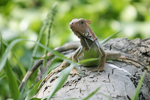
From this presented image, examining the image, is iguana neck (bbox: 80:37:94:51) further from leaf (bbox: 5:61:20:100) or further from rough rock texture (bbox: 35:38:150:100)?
leaf (bbox: 5:61:20:100)

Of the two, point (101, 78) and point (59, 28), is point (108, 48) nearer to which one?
point (101, 78)

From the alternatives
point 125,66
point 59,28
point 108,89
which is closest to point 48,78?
point 108,89

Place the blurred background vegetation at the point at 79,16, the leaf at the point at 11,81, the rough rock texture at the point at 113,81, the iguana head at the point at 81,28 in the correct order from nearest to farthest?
the leaf at the point at 11,81 → the rough rock texture at the point at 113,81 → the iguana head at the point at 81,28 → the blurred background vegetation at the point at 79,16

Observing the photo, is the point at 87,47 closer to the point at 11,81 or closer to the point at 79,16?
the point at 11,81

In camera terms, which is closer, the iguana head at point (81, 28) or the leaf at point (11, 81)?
the leaf at point (11, 81)

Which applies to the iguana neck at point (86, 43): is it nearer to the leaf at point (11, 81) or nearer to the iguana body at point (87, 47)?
the iguana body at point (87, 47)

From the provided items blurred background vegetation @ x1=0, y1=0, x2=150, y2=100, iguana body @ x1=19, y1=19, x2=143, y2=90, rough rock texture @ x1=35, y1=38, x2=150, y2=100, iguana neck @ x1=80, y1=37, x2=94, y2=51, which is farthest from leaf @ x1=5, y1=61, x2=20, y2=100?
blurred background vegetation @ x1=0, y1=0, x2=150, y2=100

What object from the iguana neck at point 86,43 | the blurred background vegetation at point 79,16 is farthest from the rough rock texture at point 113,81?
the blurred background vegetation at point 79,16
